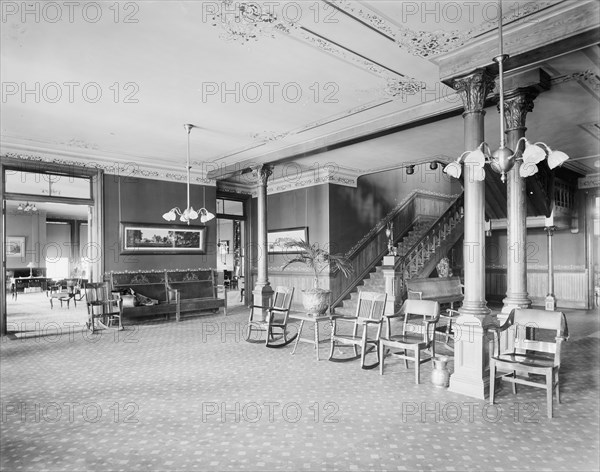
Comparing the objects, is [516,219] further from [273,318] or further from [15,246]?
[15,246]

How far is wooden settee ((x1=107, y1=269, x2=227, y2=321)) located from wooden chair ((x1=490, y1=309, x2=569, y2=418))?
281 inches

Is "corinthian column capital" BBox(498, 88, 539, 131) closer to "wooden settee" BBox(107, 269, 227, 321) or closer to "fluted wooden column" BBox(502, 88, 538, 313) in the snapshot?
"fluted wooden column" BBox(502, 88, 538, 313)

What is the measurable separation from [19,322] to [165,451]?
8.85 metres

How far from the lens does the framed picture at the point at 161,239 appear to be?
1041 centimetres

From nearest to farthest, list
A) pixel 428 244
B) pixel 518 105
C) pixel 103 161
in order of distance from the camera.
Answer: pixel 518 105 → pixel 103 161 → pixel 428 244

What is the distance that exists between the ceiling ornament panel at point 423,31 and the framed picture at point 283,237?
7387 millimetres

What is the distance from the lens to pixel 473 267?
5.00 metres

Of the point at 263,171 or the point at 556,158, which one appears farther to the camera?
the point at 263,171

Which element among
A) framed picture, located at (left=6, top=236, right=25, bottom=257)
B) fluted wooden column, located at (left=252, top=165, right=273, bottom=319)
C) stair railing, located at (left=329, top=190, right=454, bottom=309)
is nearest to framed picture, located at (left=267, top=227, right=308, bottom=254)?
stair railing, located at (left=329, top=190, right=454, bottom=309)

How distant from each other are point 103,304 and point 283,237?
516cm

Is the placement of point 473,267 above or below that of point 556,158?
below

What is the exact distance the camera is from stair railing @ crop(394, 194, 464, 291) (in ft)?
36.1

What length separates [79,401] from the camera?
4.75 meters

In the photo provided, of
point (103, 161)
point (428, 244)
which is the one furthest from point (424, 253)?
point (103, 161)
